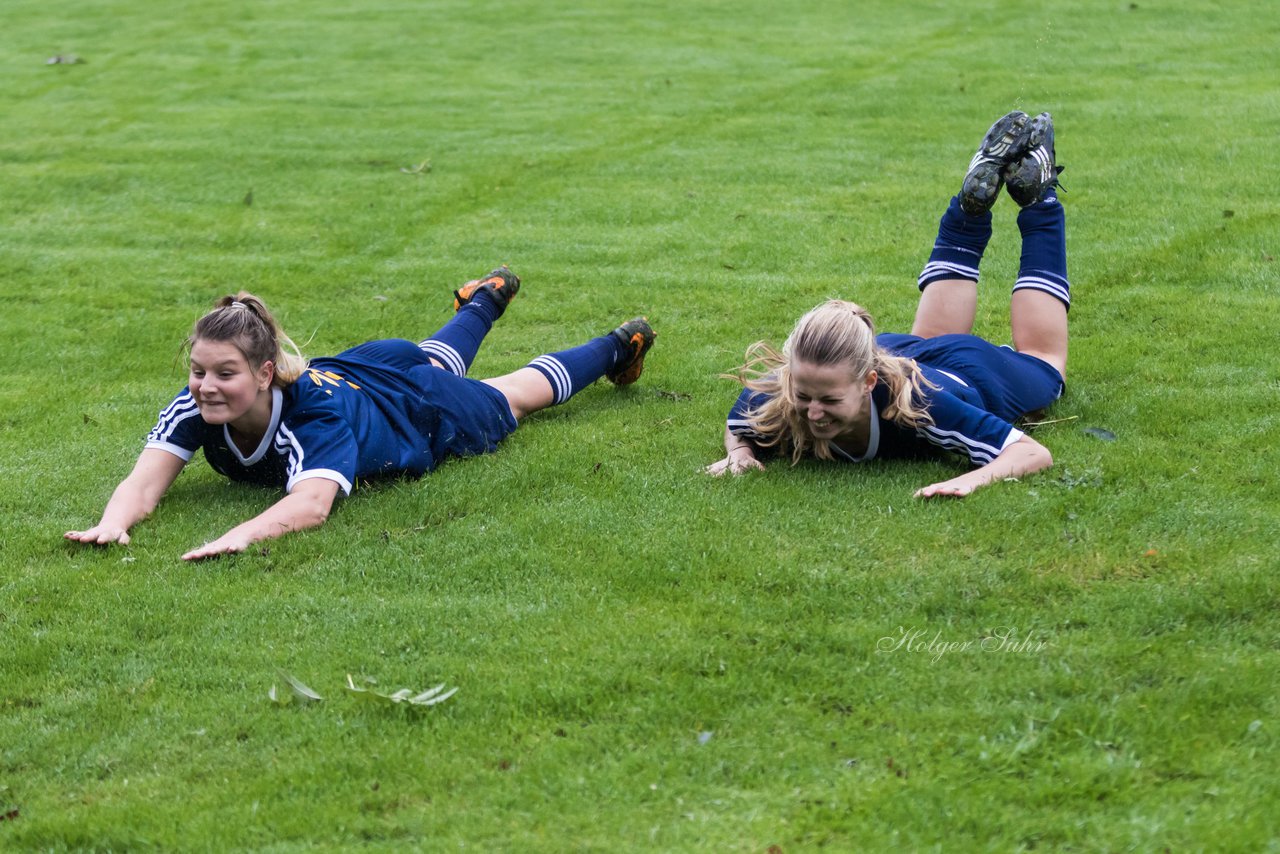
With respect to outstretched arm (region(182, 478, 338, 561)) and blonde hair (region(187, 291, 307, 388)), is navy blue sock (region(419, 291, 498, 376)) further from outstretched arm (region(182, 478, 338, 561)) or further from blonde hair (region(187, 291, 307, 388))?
outstretched arm (region(182, 478, 338, 561))

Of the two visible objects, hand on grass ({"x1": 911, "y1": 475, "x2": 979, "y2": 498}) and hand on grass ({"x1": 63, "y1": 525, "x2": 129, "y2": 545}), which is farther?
hand on grass ({"x1": 63, "y1": 525, "x2": 129, "y2": 545})

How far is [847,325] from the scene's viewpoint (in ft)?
18.7

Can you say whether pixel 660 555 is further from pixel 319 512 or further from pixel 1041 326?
pixel 1041 326

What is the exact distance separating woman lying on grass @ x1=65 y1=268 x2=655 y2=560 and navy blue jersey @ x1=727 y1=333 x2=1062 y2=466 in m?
1.36

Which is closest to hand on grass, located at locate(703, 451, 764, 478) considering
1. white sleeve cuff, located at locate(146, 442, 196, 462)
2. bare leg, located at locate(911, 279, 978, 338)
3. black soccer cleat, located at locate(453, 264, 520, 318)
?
bare leg, located at locate(911, 279, 978, 338)

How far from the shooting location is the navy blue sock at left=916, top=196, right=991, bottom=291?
7.08m

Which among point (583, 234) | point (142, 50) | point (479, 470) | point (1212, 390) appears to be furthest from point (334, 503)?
point (142, 50)

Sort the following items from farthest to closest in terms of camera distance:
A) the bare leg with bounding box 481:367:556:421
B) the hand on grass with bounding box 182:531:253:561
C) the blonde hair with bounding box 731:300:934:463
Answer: the bare leg with bounding box 481:367:556:421
the blonde hair with bounding box 731:300:934:463
the hand on grass with bounding box 182:531:253:561

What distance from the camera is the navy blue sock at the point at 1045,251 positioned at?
699 cm

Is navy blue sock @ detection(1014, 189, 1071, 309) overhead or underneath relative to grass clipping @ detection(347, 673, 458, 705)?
overhead

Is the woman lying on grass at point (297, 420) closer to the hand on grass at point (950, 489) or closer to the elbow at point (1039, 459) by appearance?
the hand on grass at point (950, 489)

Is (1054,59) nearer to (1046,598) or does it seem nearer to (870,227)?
(870,227)

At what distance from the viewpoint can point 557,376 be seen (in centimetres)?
730

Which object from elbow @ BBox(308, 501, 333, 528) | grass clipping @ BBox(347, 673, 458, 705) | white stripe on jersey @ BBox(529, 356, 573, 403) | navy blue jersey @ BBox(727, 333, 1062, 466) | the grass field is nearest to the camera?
the grass field
